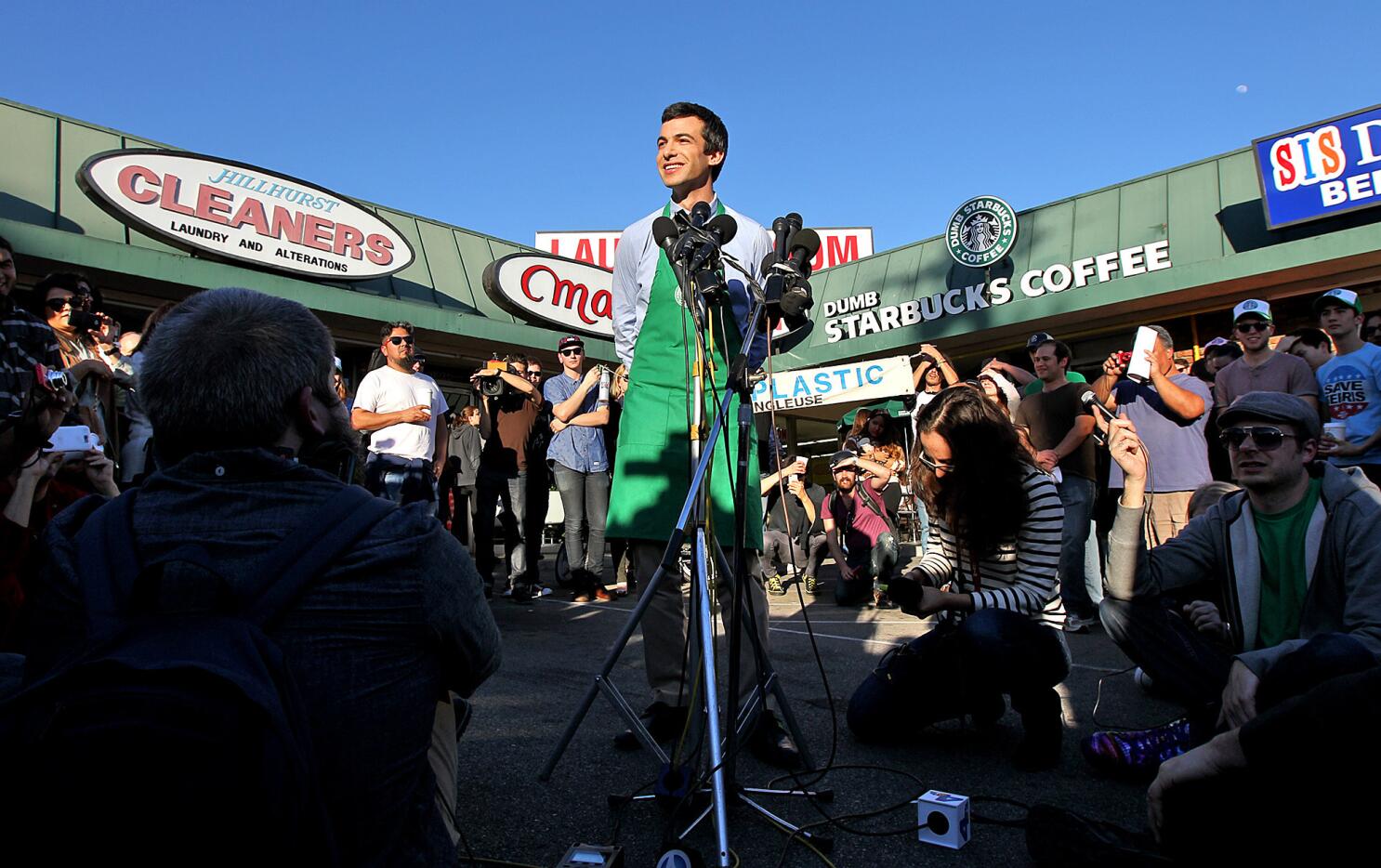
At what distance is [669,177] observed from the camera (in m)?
2.91

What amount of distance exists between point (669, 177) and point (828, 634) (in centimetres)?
320

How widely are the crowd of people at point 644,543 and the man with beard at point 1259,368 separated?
0.06 feet

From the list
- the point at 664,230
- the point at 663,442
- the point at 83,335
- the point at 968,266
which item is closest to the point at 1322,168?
the point at 968,266

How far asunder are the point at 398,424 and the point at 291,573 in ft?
14.1

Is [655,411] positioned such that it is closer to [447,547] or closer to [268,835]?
[447,547]

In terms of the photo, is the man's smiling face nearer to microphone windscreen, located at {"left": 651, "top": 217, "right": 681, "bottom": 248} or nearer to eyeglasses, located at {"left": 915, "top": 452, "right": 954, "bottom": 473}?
microphone windscreen, located at {"left": 651, "top": 217, "right": 681, "bottom": 248}

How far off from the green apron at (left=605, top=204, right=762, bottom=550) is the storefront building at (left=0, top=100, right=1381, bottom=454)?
775 cm

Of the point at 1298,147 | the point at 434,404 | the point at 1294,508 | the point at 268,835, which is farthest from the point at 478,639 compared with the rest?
the point at 1298,147

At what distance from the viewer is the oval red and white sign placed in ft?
40.9

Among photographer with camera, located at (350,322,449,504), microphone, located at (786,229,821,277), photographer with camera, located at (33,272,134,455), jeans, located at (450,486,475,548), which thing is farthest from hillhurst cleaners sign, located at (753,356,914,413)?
microphone, located at (786,229,821,277)

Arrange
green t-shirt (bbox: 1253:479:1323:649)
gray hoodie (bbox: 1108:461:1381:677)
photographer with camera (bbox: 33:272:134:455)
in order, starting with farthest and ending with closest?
1. photographer with camera (bbox: 33:272:134:455)
2. green t-shirt (bbox: 1253:479:1323:649)
3. gray hoodie (bbox: 1108:461:1381:677)

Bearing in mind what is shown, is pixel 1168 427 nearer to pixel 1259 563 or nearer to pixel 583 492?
pixel 1259 563

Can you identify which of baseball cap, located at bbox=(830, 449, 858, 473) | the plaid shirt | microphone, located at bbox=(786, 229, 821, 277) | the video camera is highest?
the video camera

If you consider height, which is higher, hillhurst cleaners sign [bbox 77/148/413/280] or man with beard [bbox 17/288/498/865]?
hillhurst cleaners sign [bbox 77/148/413/280]
